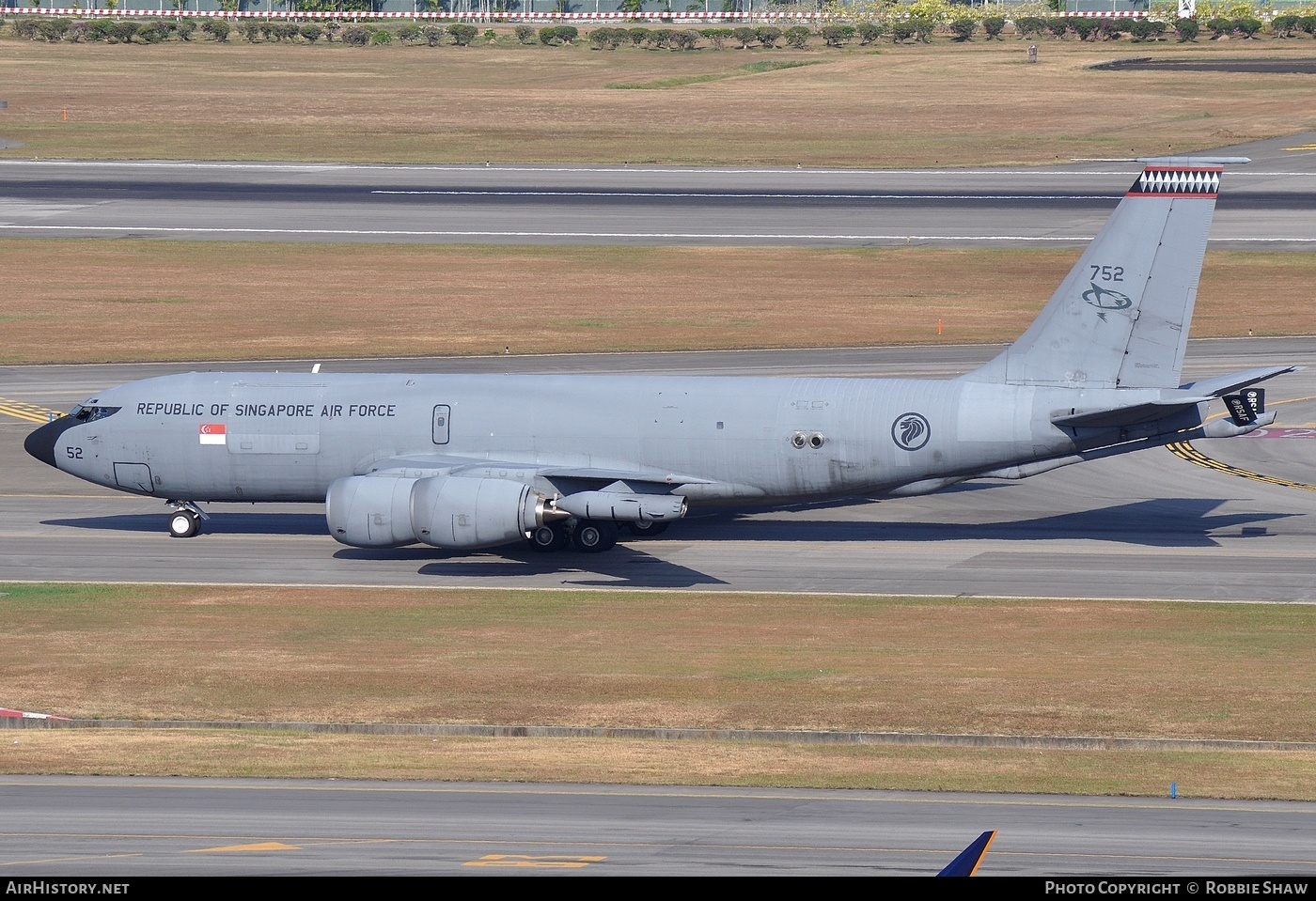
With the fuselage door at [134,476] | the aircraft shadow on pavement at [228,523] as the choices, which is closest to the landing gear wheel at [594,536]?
the aircraft shadow on pavement at [228,523]

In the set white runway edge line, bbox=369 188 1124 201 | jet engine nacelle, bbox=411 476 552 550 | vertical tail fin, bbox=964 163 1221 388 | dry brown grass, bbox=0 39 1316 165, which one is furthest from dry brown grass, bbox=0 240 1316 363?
dry brown grass, bbox=0 39 1316 165

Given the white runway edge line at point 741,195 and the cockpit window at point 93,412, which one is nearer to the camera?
the cockpit window at point 93,412

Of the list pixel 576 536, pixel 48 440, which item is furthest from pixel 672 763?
pixel 48 440

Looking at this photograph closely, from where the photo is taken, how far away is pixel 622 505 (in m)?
41.9

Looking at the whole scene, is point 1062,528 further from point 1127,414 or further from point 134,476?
point 134,476

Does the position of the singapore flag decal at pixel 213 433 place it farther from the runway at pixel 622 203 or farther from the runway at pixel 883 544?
the runway at pixel 622 203

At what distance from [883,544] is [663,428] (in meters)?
7.14

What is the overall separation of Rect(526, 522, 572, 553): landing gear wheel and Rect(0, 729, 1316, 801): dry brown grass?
15519mm

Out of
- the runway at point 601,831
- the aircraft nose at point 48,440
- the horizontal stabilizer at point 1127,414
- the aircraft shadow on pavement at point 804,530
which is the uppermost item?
the horizontal stabilizer at point 1127,414

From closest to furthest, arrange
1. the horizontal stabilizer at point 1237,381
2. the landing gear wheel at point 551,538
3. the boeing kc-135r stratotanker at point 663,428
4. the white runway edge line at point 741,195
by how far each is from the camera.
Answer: the horizontal stabilizer at point 1237,381, the boeing kc-135r stratotanker at point 663,428, the landing gear wheel at point 551,538, the white runway edge line at point 741,195

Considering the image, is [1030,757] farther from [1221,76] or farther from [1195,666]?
[1221,76]

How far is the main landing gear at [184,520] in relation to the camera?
4794 centimetres

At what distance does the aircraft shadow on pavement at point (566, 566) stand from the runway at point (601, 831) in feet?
52.8
